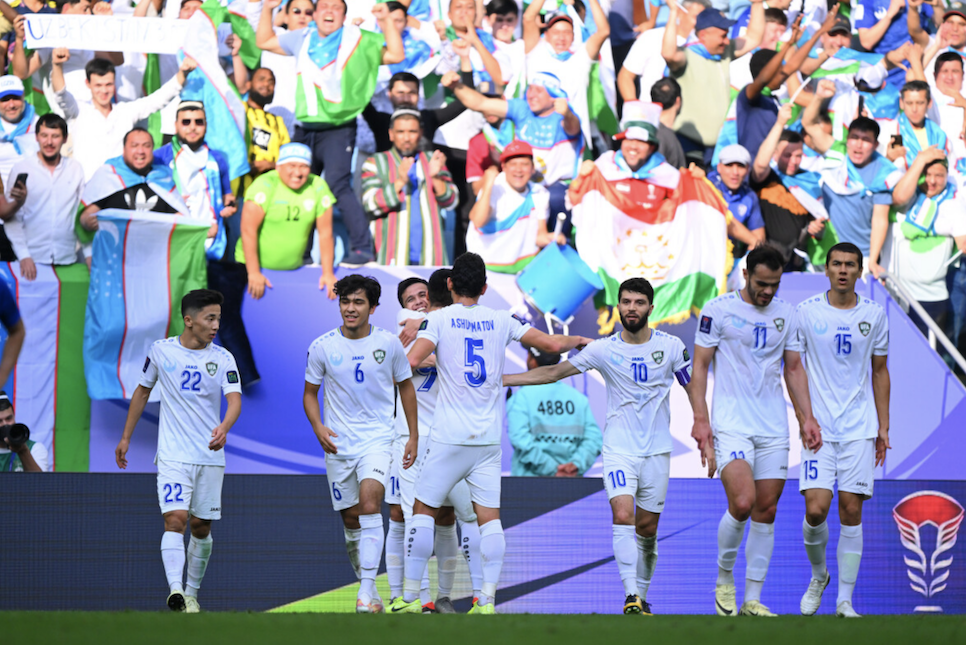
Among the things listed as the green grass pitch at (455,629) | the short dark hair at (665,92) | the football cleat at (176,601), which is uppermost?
the short dark hair at (665,92)

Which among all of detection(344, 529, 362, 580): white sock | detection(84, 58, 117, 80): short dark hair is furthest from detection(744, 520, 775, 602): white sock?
detection(84, 58, 117, 80): short dark hair

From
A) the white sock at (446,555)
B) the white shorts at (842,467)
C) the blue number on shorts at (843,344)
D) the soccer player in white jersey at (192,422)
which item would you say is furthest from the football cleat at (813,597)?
the soccer player in white jersey at (192,422)

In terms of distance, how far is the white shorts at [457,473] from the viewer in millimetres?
6336

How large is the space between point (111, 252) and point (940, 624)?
757 centimetres

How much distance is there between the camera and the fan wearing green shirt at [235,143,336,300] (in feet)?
33.9

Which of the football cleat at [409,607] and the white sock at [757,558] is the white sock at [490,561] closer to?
the football cleat at [409,607]

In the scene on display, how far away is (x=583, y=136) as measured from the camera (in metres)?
11.4

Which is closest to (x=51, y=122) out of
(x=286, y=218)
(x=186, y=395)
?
(x=286, y=218)

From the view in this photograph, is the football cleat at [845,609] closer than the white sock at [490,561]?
No

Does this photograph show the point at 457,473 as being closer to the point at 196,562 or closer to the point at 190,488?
the point at 190,488

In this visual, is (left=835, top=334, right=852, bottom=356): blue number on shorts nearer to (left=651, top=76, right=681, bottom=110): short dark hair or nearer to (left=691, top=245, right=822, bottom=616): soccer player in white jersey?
(left=691, top=245, right=822, bottom=616): soccer player in white jersey

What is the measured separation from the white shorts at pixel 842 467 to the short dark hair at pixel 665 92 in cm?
543

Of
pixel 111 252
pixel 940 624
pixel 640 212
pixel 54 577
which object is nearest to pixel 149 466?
pixel 111 252

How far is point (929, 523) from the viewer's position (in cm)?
791
